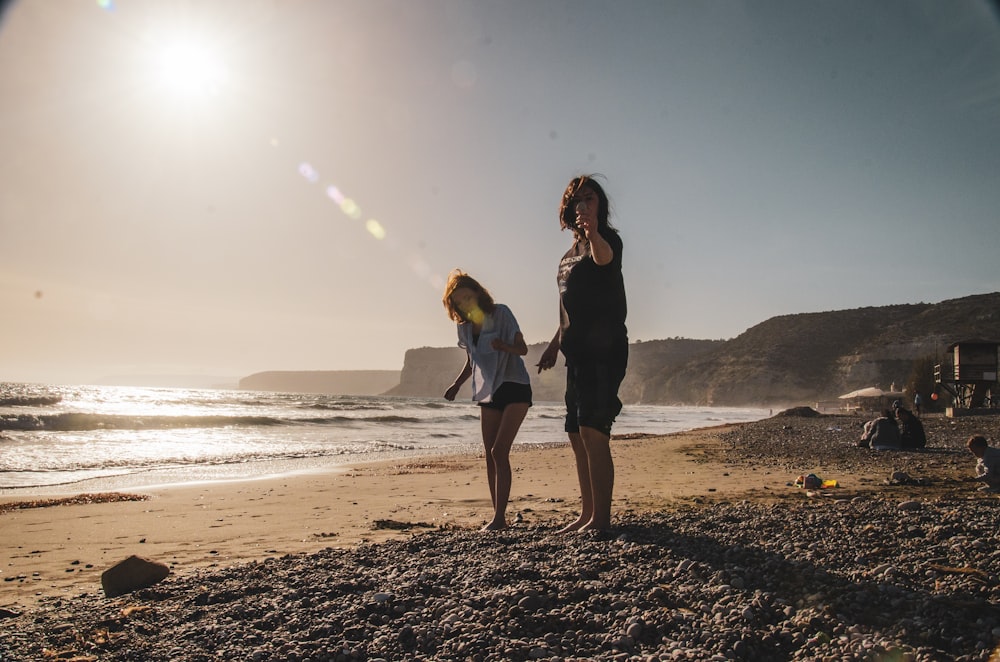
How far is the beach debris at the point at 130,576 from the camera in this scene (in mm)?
3178

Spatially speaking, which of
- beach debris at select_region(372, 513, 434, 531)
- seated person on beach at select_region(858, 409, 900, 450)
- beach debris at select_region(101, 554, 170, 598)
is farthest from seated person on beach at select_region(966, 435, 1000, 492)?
beach debris at select_region(101, 554, 170, 598)

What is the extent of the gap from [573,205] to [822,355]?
3297 inches

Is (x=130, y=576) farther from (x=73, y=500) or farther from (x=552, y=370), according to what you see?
(x=552, y=370)

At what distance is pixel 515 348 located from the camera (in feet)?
14.5

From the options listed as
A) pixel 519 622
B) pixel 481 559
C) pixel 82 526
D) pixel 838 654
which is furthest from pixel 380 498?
pixel 838 654

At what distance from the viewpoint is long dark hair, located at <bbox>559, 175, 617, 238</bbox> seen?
154 inches

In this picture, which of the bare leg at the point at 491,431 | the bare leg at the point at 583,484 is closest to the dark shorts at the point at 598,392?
the bare leg at the point at 583,484

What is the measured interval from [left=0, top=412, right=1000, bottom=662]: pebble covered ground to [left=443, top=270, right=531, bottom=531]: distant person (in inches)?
27.9

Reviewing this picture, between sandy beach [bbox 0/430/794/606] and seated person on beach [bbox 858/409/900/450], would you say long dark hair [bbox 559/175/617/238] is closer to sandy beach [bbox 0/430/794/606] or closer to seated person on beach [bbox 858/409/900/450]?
sandy beach [bbox 0/430/794/606]

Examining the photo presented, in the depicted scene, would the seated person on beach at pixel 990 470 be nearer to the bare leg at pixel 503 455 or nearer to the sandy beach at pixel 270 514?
the sandy beach at pixel 270 514

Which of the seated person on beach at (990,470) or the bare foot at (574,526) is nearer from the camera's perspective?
the bare foot at (574,526)

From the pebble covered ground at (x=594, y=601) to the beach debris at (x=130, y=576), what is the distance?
12 cm

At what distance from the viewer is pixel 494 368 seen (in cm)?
453

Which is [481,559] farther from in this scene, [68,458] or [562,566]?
[68,458]
